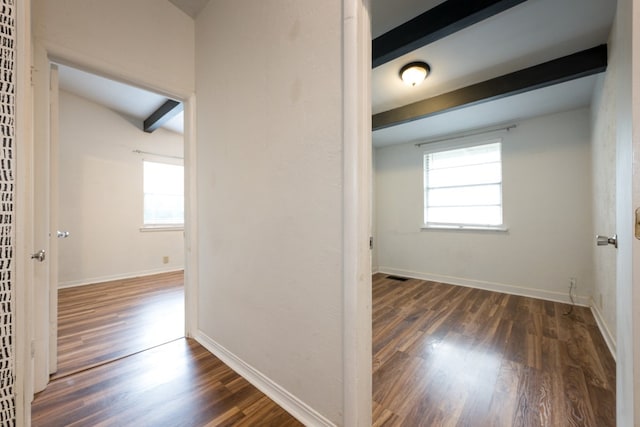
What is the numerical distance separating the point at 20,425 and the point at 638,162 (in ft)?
7.39

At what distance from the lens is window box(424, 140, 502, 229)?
359 cm

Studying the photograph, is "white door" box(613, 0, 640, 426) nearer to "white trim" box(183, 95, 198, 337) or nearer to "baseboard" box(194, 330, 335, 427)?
"baseboard" box(194, 330, 335, 427)

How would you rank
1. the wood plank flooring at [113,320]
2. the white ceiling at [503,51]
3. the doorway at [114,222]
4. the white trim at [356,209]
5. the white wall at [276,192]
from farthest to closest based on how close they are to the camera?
the doorway at [114,222] < the wood plank flooring at [113,320] < the white ceiling at [503,51] < the white wall at [276,192] < the white trim at [356,209]

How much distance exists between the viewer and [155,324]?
2.45 metres

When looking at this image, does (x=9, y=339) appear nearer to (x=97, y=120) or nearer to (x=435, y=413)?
(x=435, y=413)

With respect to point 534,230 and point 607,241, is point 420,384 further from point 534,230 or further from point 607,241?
point 534,230

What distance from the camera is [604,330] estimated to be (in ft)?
7.30

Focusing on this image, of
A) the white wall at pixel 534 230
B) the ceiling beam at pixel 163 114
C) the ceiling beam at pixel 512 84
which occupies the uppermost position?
the ceiling beam at pixel 163 114

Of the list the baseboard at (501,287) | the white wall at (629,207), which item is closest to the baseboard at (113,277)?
the baseboard at (501,287)

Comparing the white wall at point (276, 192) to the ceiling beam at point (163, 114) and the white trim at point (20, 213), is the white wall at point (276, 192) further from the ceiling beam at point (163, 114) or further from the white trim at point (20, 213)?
the ceiling beam at point (163, 114)

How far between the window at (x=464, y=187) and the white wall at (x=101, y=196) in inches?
190

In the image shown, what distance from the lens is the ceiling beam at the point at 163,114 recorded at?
343 centimetres

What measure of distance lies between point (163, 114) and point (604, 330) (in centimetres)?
563

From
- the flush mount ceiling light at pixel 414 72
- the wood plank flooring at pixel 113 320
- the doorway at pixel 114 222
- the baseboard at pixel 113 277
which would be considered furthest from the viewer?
the baseboard at pixel 113 277
